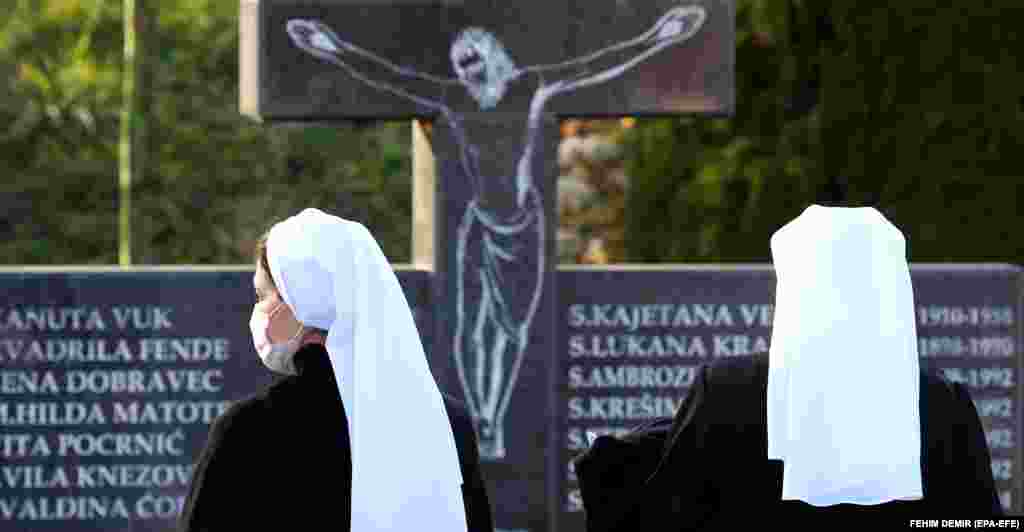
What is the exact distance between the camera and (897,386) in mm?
5008

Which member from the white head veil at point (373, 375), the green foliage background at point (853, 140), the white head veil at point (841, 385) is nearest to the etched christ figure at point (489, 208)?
the white head veil at point (841, 385)

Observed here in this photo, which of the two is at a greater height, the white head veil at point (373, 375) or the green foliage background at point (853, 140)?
the green foliage background at point (853, 140)

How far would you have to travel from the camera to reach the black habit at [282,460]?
15.5 ft

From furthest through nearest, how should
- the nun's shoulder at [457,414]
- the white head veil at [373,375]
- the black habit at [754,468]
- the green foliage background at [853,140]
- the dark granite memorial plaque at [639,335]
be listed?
the green foliage background at [853,140]
the dark granite memorial plaque at [639,335]
the black habit at [754,468]
the nun's shoulder at [457,414]
the white head veil at [373,375]

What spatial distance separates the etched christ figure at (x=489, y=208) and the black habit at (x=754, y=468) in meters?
3.21

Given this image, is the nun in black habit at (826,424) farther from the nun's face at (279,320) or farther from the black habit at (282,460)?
the nun's face at (279,320)

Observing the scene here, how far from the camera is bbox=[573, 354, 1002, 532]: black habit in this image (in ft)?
16.7

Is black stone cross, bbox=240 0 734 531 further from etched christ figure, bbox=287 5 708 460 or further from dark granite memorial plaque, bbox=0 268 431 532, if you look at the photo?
dark granite memorial plaque, bbox=0 268 431 532

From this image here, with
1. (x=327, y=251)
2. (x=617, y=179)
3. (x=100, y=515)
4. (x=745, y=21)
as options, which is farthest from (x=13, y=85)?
(x=327, y=251)

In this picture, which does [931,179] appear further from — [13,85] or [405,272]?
[13,85]

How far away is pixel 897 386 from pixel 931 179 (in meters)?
7.30

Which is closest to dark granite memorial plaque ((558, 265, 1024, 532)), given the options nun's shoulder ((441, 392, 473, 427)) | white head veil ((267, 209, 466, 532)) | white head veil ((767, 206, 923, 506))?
white head veil ((767, 206, 923, 506))

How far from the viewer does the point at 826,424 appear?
5.00 m

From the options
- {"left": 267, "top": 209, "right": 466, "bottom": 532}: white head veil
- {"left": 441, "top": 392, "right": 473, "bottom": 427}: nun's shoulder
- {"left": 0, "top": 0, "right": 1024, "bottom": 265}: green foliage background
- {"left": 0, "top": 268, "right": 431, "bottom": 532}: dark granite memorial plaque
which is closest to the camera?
{"left": 267, "top": 209, "right": 466, "bottom": 532}: white head veil
